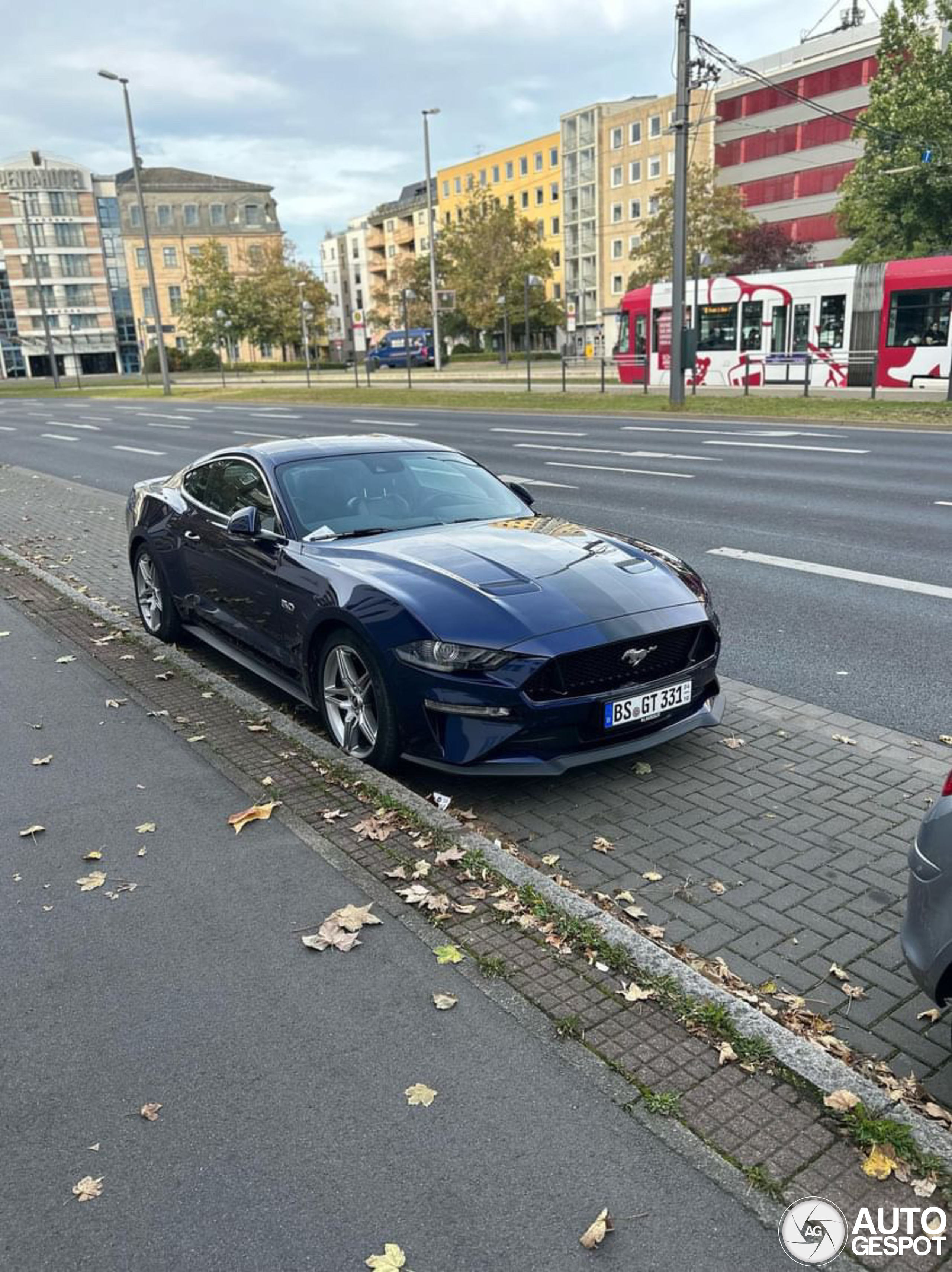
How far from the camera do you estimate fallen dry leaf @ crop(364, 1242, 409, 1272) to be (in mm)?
2264

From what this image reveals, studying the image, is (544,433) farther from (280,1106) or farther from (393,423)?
(280,1106)

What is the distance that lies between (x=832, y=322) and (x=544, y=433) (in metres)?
11.6

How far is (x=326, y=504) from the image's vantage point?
582cm

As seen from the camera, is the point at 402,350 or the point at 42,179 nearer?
the point at 402,350

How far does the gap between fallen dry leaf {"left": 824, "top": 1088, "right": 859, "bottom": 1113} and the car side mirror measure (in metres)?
4.09

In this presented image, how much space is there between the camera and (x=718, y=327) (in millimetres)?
32188

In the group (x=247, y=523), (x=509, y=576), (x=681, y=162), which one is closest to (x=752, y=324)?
(x=681, y=162)

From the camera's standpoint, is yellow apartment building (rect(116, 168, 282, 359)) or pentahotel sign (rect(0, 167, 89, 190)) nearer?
pentahotel sign (rect(0, 167, 89, 190))

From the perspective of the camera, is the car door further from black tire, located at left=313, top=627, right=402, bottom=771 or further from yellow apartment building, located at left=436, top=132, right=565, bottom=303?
yellow apartment building, located at left=436, top=132, right=565, bottom=303

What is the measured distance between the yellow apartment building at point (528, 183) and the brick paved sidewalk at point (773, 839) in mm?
84405

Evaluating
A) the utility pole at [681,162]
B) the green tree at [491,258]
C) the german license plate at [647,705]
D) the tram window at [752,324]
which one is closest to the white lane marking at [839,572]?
the german license plate at [647,705]

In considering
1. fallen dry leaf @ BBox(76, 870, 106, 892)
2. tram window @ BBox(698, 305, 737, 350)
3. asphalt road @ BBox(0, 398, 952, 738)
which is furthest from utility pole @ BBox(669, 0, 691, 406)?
fallen dry leaf @ BBox(76, 870, 106, 892)

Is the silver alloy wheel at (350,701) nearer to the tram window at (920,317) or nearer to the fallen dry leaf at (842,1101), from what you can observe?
the fallen dry leaf at (842,1101)

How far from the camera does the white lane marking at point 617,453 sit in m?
17.1
